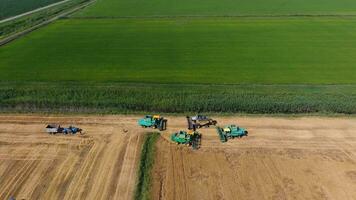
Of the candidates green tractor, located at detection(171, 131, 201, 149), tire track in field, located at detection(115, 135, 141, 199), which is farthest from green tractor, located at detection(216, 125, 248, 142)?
tire track in field, located at detection(115, 135, 141, 199)

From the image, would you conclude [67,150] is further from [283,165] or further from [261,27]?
[261,27]

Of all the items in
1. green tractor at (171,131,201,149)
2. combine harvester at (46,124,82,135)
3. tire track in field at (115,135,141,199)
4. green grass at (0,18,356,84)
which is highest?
green grass at (0,18,356,84)

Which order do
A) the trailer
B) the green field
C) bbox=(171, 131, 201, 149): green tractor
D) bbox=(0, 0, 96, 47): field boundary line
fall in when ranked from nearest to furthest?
bbox=(171, 131, 201, 149): green tractor → the trailer → bbox=(0, 0, 96, 47): field boundary line → the green field

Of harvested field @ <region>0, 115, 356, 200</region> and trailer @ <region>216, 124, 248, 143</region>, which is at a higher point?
trailer @ <region>216, 124, 248, 143</region>

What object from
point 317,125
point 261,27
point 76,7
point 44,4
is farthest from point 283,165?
point 44,4

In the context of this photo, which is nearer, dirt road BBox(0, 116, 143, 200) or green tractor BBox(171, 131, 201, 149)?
dirt road BBox(0, 116, 143, 200)

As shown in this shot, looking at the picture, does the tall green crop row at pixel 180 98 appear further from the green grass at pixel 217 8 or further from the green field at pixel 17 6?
the green field at pixel 17 6

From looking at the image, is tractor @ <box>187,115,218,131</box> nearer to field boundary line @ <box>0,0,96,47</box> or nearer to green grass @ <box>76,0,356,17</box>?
field boundary line @ <box>0,0,96,47</box>
